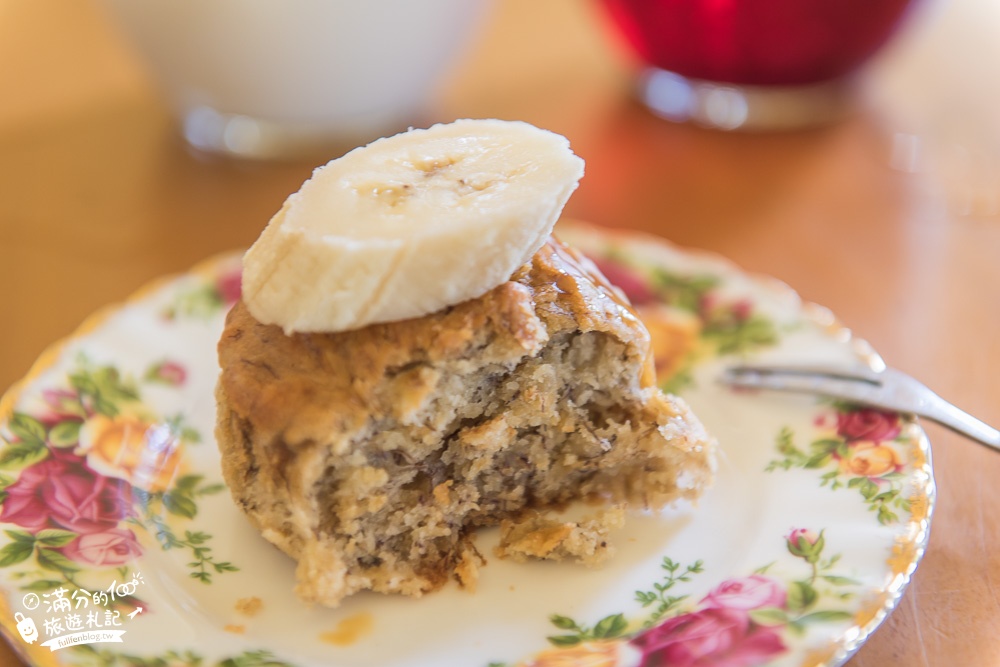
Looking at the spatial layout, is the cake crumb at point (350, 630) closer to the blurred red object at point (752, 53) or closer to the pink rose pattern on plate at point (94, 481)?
the pink rose pattern on plate at point (94, 481)

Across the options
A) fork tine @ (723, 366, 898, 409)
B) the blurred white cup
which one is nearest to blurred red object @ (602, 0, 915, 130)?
the blurred white cup

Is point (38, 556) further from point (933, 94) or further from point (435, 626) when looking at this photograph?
point (933, 94)

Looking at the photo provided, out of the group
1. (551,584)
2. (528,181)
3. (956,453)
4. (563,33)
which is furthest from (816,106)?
(551,584)

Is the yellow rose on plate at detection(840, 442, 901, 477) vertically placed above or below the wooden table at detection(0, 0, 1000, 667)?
below

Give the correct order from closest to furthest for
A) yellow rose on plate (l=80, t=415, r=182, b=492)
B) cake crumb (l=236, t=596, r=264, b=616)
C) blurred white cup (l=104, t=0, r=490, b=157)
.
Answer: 1. cake crumb (l=236, t=596, r=264, b=616)
2. yellow rose on plate (l=80, t=415, r=182, b=492)
3. blurred white cup (l=104, t=0, r=490, b=157)

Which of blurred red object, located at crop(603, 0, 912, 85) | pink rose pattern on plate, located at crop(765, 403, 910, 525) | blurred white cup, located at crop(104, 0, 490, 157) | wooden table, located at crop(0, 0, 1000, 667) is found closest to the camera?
pink rose pattern on plate, located at crop(765, 403, 910, 525)

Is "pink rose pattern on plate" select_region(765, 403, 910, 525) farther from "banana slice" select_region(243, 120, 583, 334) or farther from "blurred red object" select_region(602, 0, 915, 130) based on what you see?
"blurred red object" select_region(602, 0, 915, 130)

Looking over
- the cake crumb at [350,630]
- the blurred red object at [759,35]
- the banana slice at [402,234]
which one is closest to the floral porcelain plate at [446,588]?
the cake crumb at [350,630]
